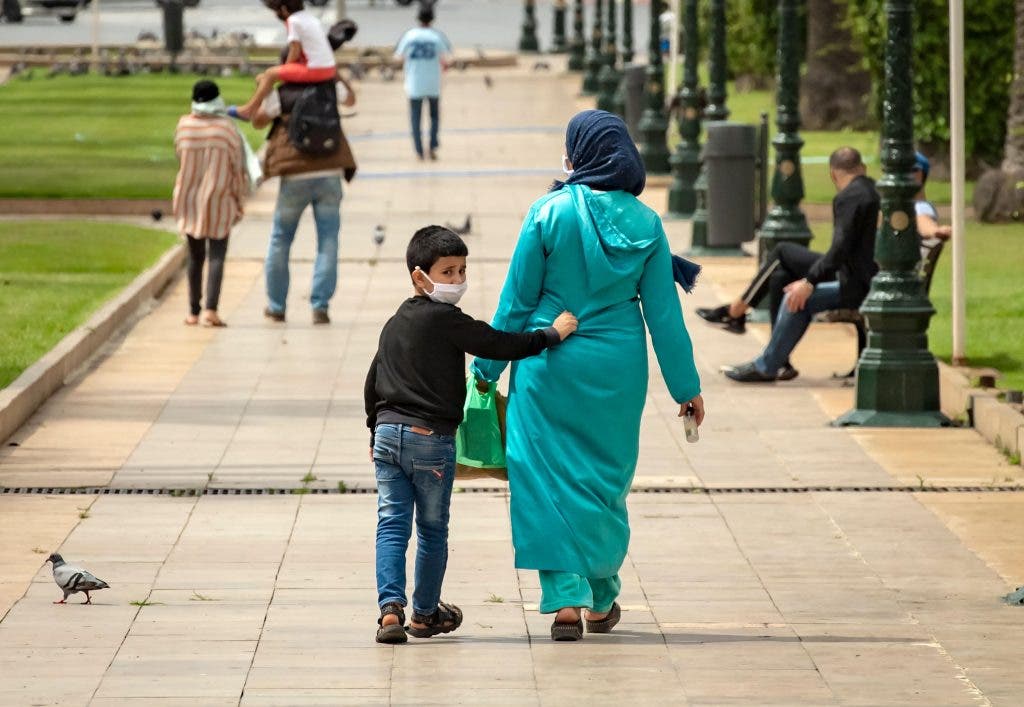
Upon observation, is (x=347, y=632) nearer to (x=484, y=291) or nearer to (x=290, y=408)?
(x=290, y=408)

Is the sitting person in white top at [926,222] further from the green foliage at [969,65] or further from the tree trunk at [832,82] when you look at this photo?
the tree trunk at [832,82]

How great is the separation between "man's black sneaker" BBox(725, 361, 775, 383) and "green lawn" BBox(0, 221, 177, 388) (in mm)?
4042

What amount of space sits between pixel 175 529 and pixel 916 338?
4674mm

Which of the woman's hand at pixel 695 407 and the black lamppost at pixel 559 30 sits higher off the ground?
the black lamppost at pixel 559 30

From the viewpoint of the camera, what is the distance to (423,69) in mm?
29547

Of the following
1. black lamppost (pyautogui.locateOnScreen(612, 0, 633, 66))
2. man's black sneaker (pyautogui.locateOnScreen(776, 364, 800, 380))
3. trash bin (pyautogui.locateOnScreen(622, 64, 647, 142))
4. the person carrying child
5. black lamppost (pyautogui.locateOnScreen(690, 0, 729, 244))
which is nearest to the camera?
man's black sneaker (pyautogui.locateOnScreen(776, 364, 800, 380))

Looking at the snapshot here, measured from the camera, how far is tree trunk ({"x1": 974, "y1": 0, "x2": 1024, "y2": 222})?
22281mm

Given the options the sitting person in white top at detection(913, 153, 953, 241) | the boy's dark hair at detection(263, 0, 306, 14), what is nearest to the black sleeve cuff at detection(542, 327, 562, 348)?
the sitting person in white top at detection(913, 153, 953, 241)

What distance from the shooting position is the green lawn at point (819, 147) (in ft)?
82.7

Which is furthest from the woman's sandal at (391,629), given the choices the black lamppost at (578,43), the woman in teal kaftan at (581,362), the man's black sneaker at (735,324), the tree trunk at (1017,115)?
the black lamppost at (578,43)

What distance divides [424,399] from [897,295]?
5623mm

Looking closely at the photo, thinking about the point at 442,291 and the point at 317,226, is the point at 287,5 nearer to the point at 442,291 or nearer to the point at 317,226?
the point at 317,226

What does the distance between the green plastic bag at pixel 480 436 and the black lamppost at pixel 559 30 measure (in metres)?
48.2

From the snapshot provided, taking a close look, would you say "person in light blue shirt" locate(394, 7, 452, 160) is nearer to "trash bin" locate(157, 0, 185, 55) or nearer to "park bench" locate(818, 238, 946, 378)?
"park bench" locate(818, 238, 946, 378)
